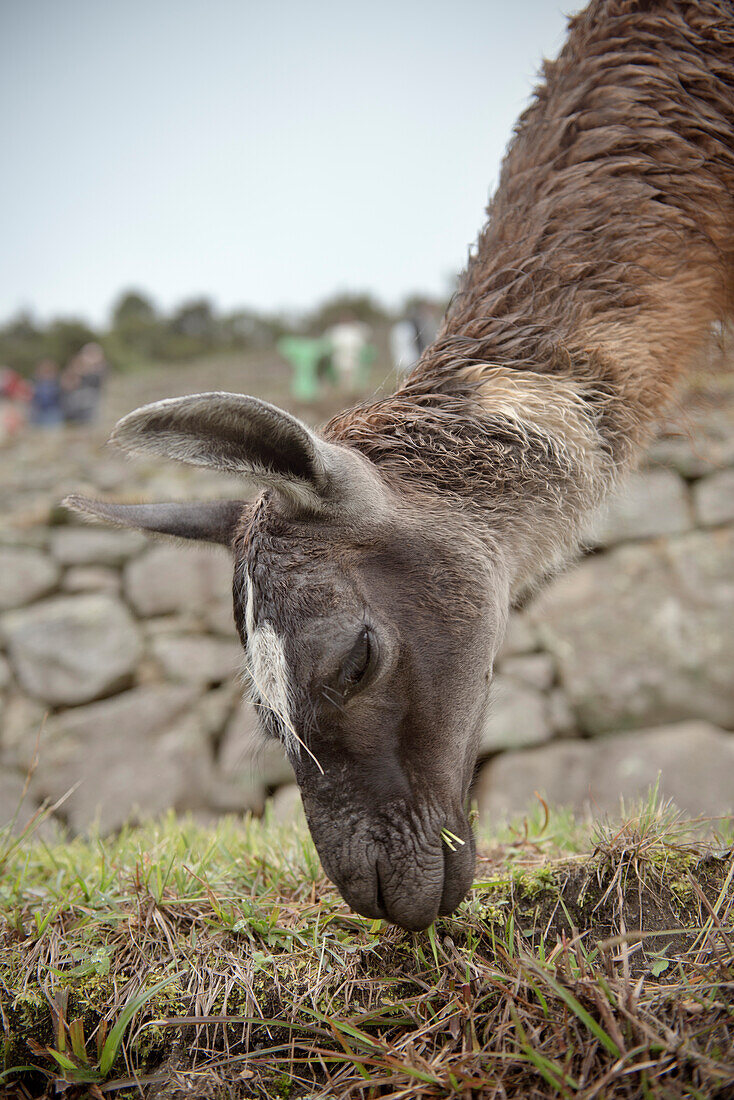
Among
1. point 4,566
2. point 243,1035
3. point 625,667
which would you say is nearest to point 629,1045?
point 243,1035

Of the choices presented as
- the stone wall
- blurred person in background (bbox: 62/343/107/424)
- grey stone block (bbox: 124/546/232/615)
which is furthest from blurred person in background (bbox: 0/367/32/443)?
grey stone block (bbox: 124/546/232/615)

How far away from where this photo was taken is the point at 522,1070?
1.55m

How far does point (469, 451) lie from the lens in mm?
2627

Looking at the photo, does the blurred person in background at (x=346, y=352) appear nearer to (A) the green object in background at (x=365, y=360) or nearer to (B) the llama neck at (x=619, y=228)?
(A) the green object in background at (x=365, y=360)

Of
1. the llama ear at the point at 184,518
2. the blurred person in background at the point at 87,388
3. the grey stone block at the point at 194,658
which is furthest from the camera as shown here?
the blurred person in background at the point at 87,388

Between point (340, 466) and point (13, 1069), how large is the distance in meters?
1.79

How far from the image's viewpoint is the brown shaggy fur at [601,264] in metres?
2.74

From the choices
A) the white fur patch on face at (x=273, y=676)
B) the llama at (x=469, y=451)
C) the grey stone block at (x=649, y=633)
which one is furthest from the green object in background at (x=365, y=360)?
the white fur patch on face at (x=273, y=676)

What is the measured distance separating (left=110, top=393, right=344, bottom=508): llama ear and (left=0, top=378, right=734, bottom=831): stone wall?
3716mm

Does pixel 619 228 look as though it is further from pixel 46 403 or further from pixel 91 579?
pixel 46 403

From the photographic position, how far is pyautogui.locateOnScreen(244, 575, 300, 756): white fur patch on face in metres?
2.17

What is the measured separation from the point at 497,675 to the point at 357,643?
3.94 metres

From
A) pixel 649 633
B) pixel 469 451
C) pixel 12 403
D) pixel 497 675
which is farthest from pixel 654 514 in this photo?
pixel 12 403

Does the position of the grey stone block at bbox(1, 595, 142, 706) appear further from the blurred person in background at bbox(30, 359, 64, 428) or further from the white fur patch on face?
the blurred person in background at bbox(30, 359, 64, 428)
